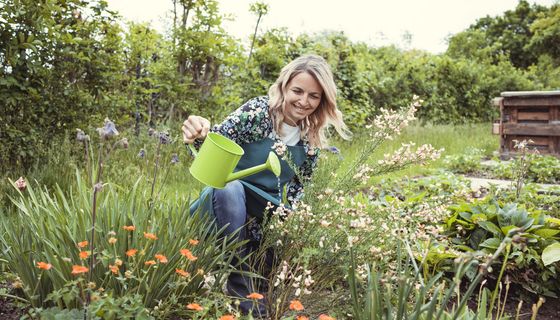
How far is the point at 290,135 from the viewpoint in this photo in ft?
8.83

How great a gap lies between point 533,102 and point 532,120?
294mm

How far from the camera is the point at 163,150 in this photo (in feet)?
16.2

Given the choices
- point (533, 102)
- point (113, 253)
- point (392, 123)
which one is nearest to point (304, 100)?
point (392, 123)

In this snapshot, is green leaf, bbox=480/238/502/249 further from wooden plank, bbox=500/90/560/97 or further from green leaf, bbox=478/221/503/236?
wooden plank, bbox=500/90/560/97

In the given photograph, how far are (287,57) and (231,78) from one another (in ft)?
4.71

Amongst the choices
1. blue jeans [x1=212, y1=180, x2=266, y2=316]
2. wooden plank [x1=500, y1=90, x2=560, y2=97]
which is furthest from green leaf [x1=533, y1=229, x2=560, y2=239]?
wooden plank [x1=500, y1=90, x2=560, y2=97]

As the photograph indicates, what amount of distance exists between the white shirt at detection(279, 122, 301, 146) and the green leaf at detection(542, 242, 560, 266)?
129 cm

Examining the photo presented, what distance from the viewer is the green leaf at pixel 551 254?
231 centimetres

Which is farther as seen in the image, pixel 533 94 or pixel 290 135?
pixel 533 94

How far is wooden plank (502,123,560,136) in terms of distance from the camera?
7.69 m

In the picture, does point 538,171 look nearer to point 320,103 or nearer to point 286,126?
point 320,103

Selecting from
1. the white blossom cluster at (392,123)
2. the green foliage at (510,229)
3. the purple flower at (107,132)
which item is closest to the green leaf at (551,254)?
the green foliage at (510,229)

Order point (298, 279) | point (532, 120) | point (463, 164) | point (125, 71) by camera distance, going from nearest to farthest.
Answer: point (298, 279) < point (125, 71) < point (463, 164) < point (532, 120)

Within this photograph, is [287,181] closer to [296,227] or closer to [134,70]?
[296,227]
